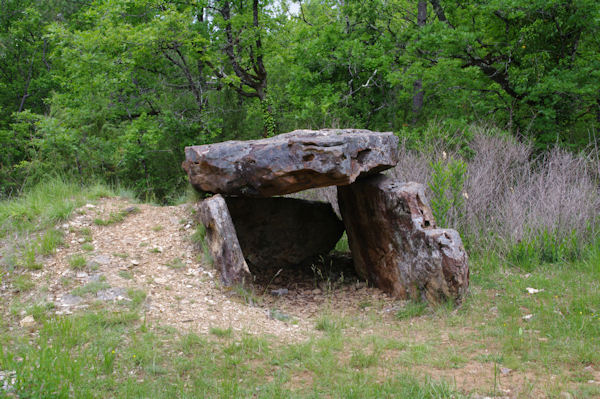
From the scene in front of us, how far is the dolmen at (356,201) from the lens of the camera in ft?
16.4

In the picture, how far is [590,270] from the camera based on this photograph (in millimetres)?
5578

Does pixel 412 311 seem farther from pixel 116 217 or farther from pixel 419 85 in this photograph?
pixel 419 85

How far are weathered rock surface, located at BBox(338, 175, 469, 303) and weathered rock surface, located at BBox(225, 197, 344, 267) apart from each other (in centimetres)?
69

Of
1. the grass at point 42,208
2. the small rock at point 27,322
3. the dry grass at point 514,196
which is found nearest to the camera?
the small rock at point 27,322

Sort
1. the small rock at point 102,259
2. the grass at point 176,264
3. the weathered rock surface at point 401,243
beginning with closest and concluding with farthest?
the weathered rock surface at point 401,243
the small rock at point 102,259
the grass at point 176,264

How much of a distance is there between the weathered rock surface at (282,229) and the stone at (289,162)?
96 cm

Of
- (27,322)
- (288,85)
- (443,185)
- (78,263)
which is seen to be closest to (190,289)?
(78,263)

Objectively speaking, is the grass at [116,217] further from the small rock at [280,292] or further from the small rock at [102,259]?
the small rock at [280,292]

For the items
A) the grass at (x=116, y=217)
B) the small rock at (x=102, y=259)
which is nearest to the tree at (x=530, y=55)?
the grass at (x=116, y=217)

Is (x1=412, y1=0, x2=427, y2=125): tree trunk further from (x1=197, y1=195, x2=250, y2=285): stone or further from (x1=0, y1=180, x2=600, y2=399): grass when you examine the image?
(x1=197, y1=195, x2=250, y2=285): stone

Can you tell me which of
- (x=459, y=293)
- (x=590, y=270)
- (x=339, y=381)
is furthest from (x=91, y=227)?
(x=590, y=270)

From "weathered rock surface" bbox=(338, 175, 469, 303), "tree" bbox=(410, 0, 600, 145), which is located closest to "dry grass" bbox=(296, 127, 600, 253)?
"tree" bbox=(410, 0, 600, 145)

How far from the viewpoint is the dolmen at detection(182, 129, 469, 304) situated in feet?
16.4

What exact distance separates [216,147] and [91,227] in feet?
5.91
